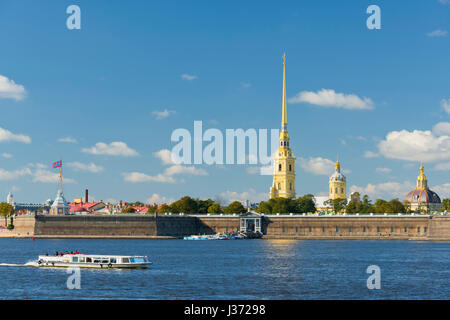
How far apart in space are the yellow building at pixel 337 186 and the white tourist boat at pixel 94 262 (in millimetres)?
123149

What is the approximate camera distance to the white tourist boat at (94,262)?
50219mm

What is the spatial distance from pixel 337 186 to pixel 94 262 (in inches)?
4954

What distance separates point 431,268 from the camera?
172ft

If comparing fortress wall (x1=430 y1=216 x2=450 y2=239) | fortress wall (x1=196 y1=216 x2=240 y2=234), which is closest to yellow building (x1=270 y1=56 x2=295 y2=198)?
fortress wall (x1=196 y1=216 x2=240 y2=234)

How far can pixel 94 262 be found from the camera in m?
50.4

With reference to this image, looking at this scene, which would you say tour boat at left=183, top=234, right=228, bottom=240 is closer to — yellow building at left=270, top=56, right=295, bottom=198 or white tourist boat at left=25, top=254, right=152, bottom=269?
yellow building at left=270, top=56, right=295, bottom=198

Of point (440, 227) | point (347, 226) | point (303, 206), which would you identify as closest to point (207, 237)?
point (347, 226)

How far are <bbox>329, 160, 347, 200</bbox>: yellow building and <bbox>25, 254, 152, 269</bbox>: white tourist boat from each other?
12315cm

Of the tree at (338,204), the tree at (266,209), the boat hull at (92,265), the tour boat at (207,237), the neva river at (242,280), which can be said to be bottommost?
the neva river at (242,280)
